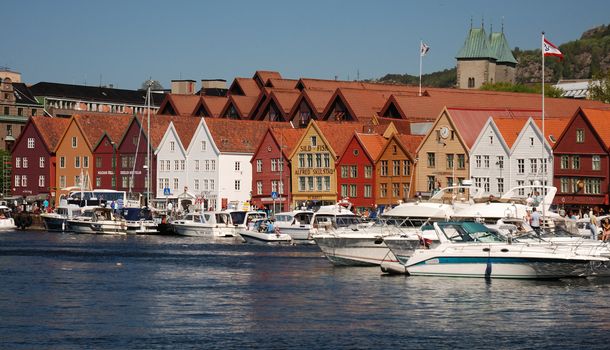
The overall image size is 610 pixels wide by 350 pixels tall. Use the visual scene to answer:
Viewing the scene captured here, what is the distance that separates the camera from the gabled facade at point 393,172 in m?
121

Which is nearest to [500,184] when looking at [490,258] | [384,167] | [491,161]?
[491,161]

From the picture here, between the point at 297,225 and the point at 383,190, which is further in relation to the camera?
the point at 383,190

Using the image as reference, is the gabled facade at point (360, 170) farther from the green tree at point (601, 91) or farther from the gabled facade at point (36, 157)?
the green tree at point (601, 91)

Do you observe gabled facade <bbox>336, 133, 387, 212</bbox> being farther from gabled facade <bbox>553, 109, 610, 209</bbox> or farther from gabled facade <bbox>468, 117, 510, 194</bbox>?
gabled facade <bbox>553, 109, 610, 209</bbox>

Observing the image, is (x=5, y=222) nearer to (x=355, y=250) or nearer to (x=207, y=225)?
(x=207, y=225)

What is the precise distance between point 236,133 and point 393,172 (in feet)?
75.2

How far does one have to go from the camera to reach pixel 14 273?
6650 cm

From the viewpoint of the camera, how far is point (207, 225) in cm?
10669

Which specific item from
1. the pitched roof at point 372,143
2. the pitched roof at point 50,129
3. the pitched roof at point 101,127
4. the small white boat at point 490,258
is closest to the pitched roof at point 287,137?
the pitched roof at point 372,143

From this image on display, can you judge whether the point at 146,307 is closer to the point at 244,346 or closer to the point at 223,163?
the point at 244,346

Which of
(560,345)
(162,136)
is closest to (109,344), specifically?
(560,345)

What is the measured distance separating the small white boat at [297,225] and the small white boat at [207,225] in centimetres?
660

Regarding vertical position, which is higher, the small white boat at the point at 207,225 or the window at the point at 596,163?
the window at the point at 596,163

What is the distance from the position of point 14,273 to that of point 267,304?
62.7ft
